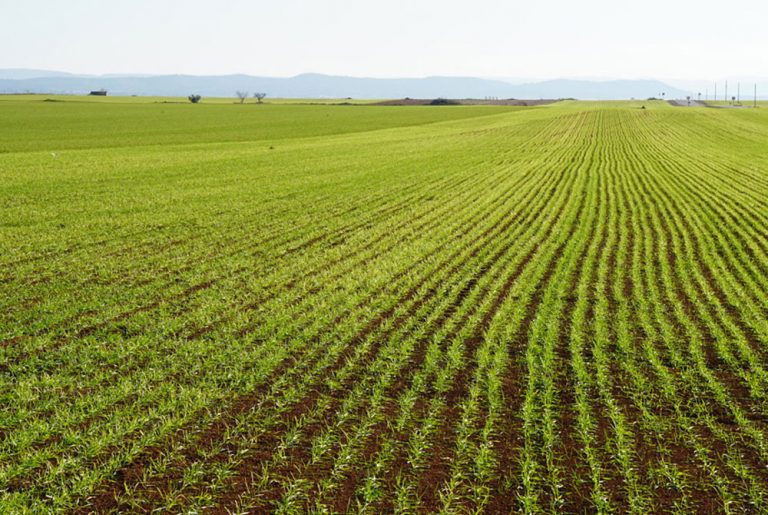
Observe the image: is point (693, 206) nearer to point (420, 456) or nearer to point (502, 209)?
point (502, 209)

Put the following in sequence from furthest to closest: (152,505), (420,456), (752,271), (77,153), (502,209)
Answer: (77,153) → (502,209) → (752,271) → (420,456) → (152,505)

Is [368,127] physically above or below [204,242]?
above

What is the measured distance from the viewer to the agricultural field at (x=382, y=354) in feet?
22.3

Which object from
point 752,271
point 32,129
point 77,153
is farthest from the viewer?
point 32,129

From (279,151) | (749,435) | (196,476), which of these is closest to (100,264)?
(196,476)

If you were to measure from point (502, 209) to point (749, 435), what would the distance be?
55.2ft

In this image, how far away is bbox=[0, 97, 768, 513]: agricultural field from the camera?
6805 mm

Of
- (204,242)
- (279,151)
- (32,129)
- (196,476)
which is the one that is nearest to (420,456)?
(196,476)

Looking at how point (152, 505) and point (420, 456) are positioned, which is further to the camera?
point (420, 456)

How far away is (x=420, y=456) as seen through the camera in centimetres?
728

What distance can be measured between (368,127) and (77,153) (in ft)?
137

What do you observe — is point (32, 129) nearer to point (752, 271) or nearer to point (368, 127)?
point (368, 127)

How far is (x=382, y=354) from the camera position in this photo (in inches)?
400

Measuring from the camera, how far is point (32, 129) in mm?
65750
